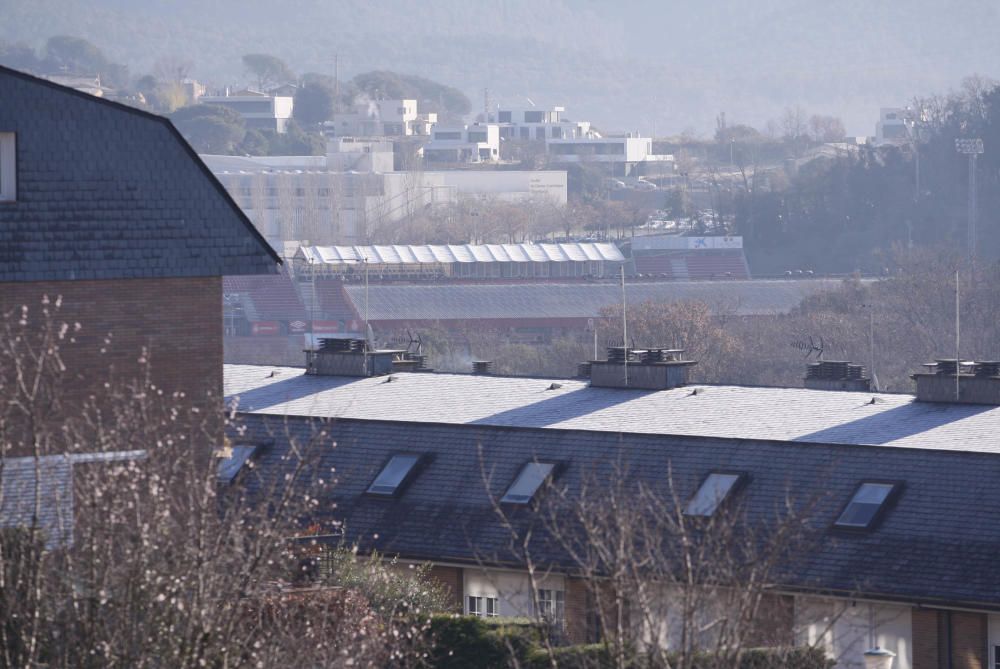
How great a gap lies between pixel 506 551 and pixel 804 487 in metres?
4.50

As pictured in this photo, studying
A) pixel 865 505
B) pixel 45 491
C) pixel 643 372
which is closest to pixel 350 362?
pixel 643 372

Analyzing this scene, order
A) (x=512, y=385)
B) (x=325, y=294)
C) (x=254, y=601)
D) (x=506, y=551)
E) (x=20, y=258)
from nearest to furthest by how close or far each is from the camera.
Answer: (x=254, y=601) < (x=20, y=258) < (x=506, y=551) < (x=512, y=385) < (x=325, y=294)

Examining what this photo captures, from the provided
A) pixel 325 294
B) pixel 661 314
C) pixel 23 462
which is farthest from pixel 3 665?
pixel 325 294

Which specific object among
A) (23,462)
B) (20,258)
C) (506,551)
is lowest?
(506,551)

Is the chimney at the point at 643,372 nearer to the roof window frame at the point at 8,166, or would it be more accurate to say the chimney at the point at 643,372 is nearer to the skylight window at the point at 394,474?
the skylight window at the point at 394,474

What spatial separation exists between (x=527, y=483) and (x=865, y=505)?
19.0 feet

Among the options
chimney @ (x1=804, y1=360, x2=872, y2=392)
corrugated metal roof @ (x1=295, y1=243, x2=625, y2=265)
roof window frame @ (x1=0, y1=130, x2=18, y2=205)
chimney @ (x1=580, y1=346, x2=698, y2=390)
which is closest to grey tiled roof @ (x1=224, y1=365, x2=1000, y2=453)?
chimney @ (x1=580, y1=346, x2=698, y2=390)

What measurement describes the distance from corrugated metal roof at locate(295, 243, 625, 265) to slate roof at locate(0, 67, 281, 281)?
136577 millimetres

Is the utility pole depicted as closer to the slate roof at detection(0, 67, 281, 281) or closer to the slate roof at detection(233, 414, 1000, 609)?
the slate roof at detection(233, 414, 1000, 609)

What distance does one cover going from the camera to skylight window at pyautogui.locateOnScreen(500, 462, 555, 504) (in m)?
35.8

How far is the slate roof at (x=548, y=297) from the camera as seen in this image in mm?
149000

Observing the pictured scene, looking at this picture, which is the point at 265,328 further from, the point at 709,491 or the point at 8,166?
the point at 8,166

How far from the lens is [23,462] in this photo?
2498cm

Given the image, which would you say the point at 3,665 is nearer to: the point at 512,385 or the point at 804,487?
the point at 804,487
